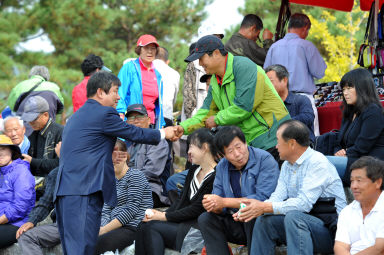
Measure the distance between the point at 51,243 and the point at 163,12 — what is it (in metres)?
12.8

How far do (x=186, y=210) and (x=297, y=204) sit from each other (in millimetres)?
1479

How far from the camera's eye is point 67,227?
547cm

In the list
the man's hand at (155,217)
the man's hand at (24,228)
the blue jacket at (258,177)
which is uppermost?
the blue jacket at (258,177)

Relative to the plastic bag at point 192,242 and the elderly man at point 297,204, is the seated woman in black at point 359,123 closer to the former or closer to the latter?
the elderly man at point 297,204

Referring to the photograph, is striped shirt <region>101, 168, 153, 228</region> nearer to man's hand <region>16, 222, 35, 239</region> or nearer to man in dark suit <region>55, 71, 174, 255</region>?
man's hand <region>16, 222, 35, 239</region>

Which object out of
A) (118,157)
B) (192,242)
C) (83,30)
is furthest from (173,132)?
(83,30)

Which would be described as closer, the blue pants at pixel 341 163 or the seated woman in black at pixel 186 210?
the blue pants at pixel 341 163

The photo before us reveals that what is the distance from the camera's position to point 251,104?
234 inches

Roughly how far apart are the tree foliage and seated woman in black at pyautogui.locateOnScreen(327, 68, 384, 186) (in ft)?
34.7

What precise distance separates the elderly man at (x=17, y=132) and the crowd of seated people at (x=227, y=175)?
1 cm

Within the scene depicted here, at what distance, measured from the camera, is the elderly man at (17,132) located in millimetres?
8100

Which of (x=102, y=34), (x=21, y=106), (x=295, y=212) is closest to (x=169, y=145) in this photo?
(x=21, y=106)

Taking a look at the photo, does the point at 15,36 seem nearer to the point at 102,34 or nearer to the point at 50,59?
the point at 50,59

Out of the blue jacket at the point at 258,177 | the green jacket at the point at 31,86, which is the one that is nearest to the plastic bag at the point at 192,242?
the blue jacket at the point at 258,177
